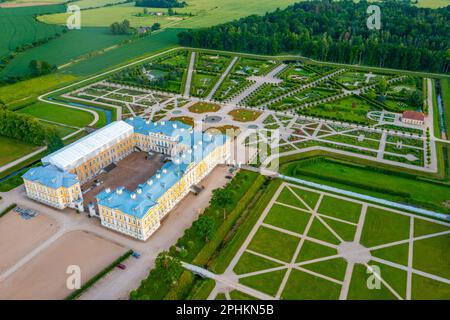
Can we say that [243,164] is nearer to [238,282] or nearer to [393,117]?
[238,282]

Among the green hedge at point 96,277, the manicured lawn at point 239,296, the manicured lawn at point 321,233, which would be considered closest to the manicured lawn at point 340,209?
the manicured lawn at point 321,233

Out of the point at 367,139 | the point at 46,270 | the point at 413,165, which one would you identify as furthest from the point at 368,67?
the point at 46,270

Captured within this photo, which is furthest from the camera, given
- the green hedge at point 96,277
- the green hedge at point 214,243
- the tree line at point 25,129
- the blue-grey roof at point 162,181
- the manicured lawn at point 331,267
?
the tree line at point 25,129

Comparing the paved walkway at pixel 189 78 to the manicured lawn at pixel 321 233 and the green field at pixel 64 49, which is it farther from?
the manicured lawn at pixel 321 233

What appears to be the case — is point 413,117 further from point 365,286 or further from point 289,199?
point 365,286

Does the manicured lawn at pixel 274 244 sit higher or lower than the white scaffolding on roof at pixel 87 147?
lower
